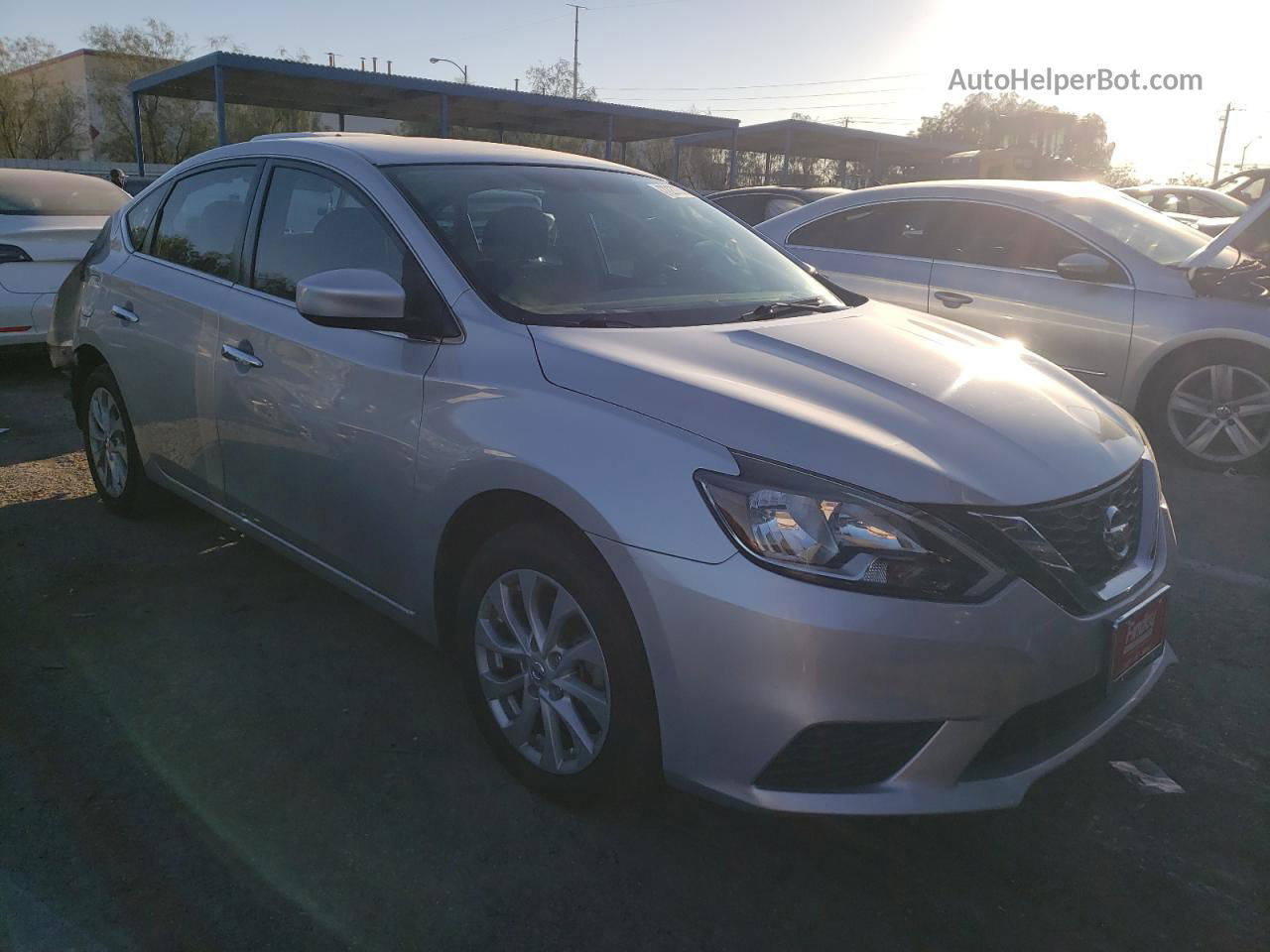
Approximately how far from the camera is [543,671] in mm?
2439

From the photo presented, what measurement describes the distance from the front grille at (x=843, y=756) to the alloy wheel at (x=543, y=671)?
442 mm

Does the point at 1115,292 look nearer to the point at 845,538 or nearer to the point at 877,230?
the point at 877,230

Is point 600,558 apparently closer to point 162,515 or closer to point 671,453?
point 671,453

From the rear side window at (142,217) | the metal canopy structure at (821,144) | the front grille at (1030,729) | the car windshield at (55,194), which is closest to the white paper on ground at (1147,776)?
the front grille at (1030,729)

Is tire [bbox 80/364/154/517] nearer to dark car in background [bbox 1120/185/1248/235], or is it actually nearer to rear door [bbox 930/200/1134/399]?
rear door [bbox 930/200/1134/399]

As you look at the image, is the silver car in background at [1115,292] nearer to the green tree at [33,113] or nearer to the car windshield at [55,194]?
the car windshield at [55,194]

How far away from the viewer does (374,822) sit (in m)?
2.48

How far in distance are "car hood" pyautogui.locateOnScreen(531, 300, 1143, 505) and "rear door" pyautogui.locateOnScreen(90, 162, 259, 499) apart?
1662 mm

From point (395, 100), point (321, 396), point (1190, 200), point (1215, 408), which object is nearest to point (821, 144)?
point (395, 100)

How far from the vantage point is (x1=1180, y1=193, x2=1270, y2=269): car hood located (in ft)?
17.2

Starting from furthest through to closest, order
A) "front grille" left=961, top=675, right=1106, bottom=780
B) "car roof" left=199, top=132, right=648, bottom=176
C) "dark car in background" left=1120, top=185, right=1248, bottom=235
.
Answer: "dark car in background" left=1120, top=185, right=1248, bottom=235 < "car roof" left=199, top=132, right=648, bottom=176 < "front grille" left=961, top=675, right=1106, bottom=780

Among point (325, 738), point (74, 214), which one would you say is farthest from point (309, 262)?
point (74, 214)

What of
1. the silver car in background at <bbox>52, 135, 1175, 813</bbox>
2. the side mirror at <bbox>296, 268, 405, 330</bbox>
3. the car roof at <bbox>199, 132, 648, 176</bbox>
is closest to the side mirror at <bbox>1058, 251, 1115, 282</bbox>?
the silver car in background at <bbox>52, 135, 1175, 813</bbox>

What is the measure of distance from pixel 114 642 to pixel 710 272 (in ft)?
7.98
